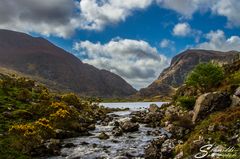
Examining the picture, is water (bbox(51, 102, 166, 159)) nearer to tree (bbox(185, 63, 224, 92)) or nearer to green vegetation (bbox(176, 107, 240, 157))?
green vegetation (bbox(176, 107, 240, 157))

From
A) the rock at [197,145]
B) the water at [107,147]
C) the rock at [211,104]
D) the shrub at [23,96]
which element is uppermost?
the shrub at [23,96]

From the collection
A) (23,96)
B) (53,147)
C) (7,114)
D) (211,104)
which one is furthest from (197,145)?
(23,96)

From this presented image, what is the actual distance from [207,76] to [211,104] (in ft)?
94.7

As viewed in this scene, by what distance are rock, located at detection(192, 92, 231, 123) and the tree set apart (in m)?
24.8

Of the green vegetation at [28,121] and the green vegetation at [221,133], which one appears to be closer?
the green vegetation at [221,133]

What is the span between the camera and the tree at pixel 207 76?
7894cm

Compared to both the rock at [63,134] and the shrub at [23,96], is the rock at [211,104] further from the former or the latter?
the shrub at [23,96]

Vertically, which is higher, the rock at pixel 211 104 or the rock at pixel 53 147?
the rock at pixel 211 104

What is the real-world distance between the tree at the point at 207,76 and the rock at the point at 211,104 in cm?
2479

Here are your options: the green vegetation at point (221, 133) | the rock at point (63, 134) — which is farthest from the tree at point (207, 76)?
the green vegetation at point (221, 133)

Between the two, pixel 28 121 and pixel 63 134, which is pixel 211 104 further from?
pixel 28 121

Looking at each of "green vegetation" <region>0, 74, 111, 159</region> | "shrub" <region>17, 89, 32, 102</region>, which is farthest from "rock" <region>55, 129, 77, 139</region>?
"shrub" <region>17, 89, 32, 102</region>

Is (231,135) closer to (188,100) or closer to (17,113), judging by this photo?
(188,100)

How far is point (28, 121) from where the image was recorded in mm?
72312
